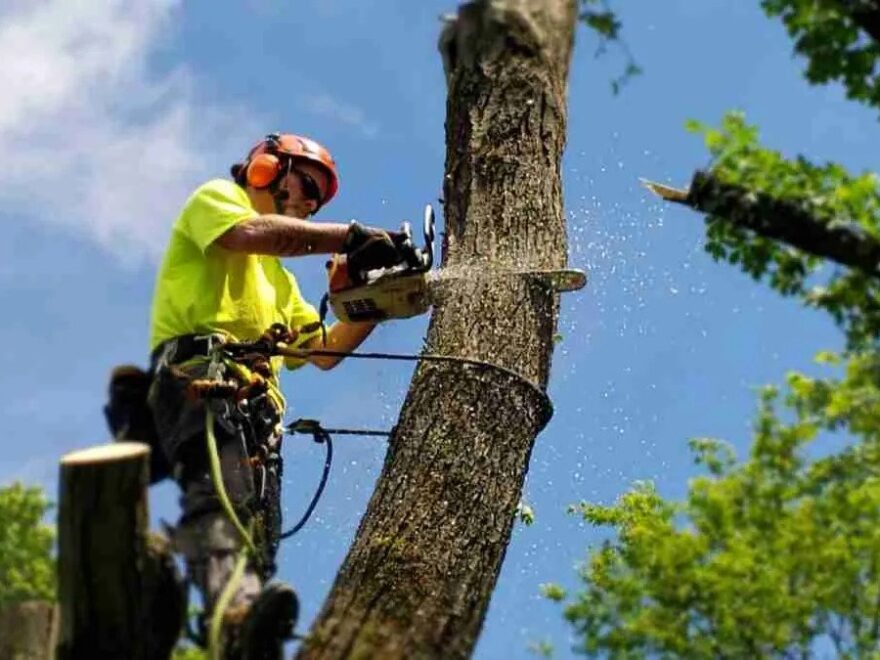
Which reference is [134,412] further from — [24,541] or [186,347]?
[24,541]

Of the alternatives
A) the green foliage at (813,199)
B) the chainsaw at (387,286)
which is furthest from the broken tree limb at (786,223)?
the chainsaw at (387,286)

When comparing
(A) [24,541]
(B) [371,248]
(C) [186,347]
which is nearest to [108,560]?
(C) [186,347]

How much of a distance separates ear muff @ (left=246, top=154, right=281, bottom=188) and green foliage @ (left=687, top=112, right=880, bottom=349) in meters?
1.80

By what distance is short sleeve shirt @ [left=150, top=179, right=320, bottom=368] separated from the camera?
3975 millimetres

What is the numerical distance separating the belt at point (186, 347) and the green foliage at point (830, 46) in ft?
5.99

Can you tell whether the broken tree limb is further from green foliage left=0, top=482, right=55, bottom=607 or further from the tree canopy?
green foliage left=0, top=482, right=55, bottom=607

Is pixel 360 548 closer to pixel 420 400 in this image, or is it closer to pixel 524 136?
pixel 420 400

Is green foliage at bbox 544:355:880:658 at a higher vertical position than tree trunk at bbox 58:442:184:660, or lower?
higher

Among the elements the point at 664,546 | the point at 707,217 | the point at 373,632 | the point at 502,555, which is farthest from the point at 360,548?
the point at 664,546

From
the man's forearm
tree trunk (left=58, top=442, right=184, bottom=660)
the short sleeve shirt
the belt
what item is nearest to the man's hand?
the man's forearm

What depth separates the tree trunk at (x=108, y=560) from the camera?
8.43 ft

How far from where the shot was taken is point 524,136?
16.2 feet

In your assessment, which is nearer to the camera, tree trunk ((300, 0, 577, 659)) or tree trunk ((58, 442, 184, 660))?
tree trunk ((58, 442, 184, 660))

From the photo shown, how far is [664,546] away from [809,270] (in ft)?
24.2
